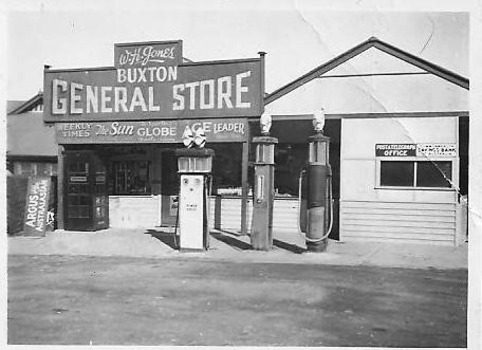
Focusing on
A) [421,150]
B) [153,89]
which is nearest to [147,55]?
[153,89]

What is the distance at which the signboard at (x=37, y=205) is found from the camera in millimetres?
5242

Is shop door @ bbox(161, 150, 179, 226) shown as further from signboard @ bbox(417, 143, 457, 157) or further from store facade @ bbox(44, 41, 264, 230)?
signboard @ bbox(417, 143, 457, 157)

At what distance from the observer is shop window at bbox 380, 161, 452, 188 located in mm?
4298

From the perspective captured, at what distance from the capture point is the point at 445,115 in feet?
14.8

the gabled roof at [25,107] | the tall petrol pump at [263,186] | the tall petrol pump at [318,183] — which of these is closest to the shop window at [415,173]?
the tall petrol pump at [318,183]

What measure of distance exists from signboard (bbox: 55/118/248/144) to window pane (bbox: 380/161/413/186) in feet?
5.70

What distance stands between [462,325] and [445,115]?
6.33ft

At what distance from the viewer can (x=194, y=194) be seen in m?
5.50

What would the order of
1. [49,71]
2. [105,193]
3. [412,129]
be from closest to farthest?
[49,71]
[412,129]
[105,193]

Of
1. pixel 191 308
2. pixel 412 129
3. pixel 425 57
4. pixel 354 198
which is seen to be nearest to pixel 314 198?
pixel 354 198

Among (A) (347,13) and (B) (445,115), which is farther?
(B) (445,115)

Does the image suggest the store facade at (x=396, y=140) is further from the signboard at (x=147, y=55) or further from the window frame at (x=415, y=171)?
the signboard at (x=147, y=55)

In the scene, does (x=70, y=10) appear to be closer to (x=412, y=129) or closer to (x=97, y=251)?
(x=97, y=251)

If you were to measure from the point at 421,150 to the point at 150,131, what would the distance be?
10.2ft
